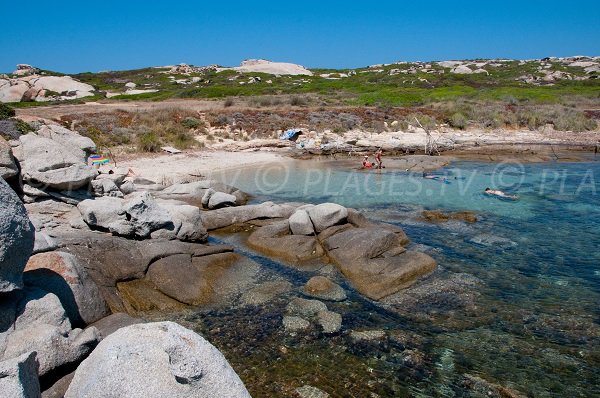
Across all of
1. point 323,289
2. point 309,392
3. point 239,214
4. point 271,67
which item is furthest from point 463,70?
point 309,392

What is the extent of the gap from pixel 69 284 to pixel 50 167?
705 cm

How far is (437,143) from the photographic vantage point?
36.3 metres

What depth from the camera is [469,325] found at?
8953mm

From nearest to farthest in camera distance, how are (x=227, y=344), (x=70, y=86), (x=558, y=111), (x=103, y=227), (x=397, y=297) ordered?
(x=227, y=344)
(x=397, y=297)
(x=103, y=227)
(x=558, y=111)
(x=70, y=86)

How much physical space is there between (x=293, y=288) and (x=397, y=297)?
2.39 meters

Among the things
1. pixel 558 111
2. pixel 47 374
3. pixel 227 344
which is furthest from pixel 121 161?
pixel 558 111

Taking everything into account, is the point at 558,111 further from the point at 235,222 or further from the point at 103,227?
the point at 103,227

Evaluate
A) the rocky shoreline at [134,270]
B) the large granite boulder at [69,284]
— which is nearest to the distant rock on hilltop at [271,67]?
the rocky shoreline at [134,270]

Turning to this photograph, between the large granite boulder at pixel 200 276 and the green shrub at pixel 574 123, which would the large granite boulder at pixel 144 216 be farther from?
the green shrub at pixel 574 123

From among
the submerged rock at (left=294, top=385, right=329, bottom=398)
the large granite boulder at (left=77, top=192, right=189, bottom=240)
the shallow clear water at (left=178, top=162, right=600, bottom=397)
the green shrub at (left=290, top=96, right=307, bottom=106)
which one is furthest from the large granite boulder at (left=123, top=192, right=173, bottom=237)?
the green shrub at (left=290, top=96, right=307, bottom=106)

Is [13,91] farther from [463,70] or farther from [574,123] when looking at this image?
[463,70]

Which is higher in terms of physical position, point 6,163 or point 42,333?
point 6,163

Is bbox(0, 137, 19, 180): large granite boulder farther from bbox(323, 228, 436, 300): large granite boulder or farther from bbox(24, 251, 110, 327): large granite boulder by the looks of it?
bbox(323, 228, 436, 300): large granite boulder

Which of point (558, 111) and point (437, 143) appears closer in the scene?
point (437, 143)
